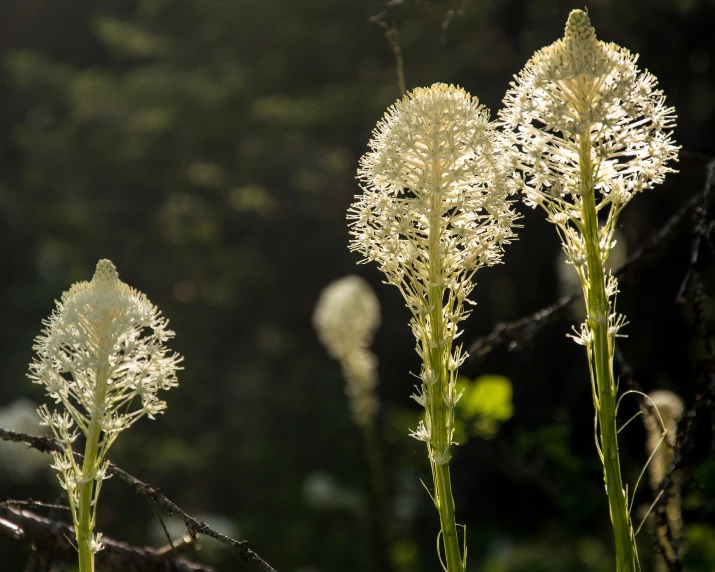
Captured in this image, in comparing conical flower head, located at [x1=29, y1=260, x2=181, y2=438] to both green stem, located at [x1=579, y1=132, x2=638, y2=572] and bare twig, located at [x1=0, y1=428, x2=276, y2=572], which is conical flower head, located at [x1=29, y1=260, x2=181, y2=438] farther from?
green stem, located at [x1=579, y1=132, x2=638, y2=572]

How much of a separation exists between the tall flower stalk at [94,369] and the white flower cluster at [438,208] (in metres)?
0.75

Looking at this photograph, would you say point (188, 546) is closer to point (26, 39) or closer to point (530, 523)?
point (530, 523)

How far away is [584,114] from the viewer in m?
2.38

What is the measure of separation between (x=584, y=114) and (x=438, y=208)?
487 millimetres

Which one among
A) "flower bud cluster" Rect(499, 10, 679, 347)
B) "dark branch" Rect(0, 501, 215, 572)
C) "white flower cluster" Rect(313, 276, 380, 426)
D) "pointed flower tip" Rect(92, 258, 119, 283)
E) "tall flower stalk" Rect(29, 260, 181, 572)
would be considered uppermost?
"white flower cluster" Rect(313, 276, 380, 426)

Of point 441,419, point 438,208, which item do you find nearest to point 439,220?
point 438,208

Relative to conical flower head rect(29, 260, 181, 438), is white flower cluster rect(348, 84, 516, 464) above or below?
above

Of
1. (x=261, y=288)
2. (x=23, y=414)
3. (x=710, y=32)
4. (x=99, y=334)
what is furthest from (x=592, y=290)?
(x=261, y=288)

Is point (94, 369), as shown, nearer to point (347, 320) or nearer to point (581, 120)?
point (581, 120)

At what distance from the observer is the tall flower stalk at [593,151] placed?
2.40m

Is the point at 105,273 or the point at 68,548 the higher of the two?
the point at 105,273

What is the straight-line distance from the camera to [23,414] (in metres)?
9.32

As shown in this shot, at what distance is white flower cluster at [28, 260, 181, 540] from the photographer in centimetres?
250

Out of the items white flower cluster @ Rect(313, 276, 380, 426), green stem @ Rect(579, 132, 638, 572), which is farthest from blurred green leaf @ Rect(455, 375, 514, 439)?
white flower cluster @ Rect(313, 276, 380, 426)
